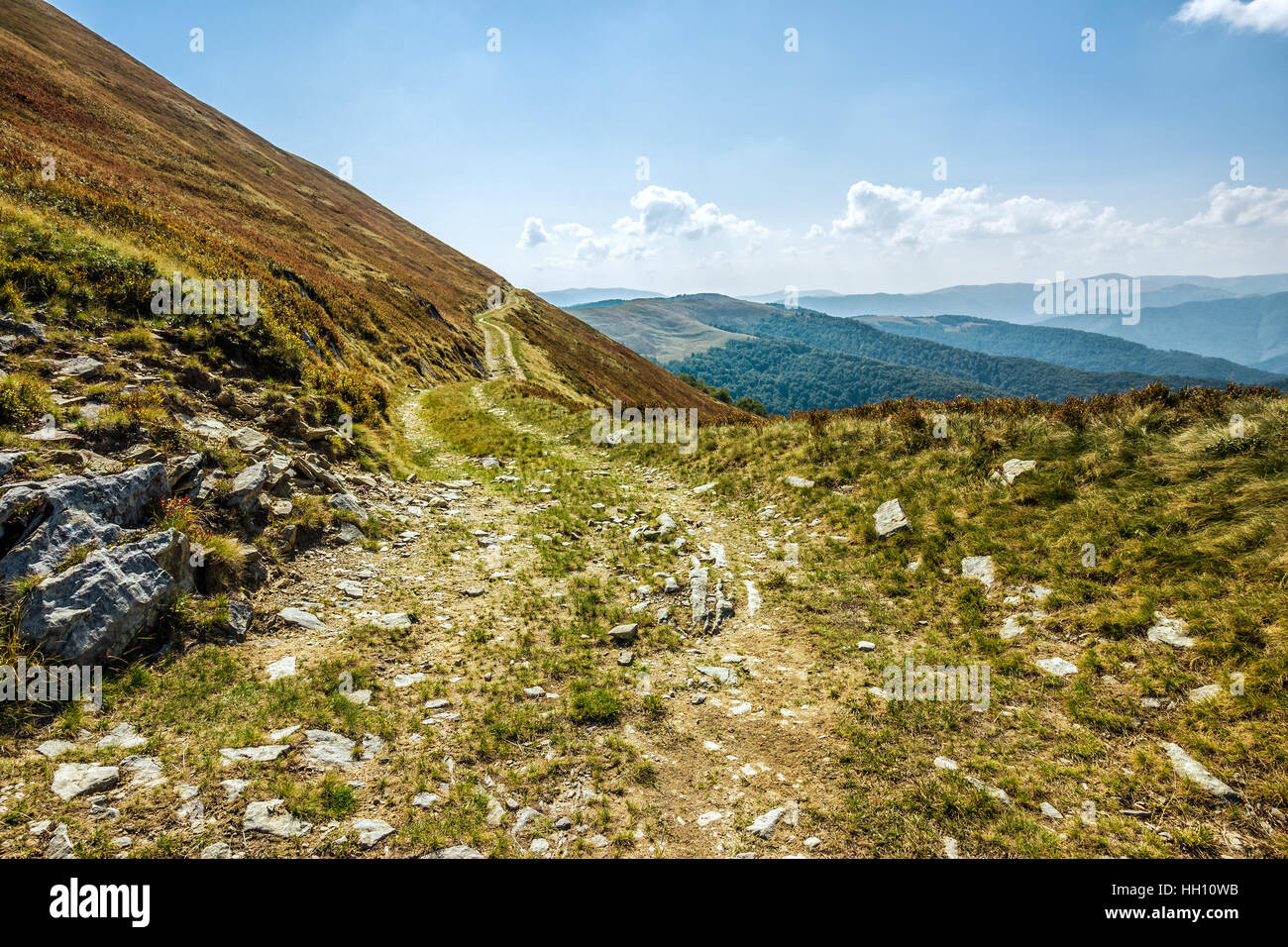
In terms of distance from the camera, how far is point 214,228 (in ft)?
86.3

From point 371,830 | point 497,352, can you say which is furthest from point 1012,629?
point 497,352

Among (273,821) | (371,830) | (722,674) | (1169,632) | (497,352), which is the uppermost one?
(497,352)

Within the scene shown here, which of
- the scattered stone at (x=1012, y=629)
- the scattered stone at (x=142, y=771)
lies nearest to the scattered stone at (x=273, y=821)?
the scattered stone at (x=142, y=771)

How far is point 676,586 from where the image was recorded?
10547 millimetres

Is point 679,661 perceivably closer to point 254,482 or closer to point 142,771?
point 142,771

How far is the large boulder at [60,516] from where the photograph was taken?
661 cm

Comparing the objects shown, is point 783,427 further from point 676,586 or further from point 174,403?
point 174,403

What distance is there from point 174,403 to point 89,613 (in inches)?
263

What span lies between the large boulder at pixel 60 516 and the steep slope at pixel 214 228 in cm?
835

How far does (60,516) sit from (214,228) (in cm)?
2751

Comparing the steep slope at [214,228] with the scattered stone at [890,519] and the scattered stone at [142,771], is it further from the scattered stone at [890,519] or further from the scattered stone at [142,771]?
the scattered stone at [890,519]

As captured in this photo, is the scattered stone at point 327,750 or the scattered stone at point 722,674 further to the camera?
the scattered stone at point 722,674

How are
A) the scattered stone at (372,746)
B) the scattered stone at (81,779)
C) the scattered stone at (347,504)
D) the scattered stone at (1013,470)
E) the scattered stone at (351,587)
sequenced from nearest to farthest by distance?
the scattered stone at (81,779) < the scattered stone at (372,746) < the scattered stone at (351,587) < the scattered stone at (1013,470) < the scattered stone at (347,504)
